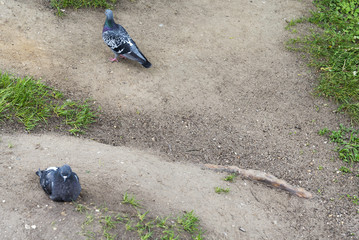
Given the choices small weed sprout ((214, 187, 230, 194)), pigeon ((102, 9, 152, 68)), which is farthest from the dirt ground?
pigeon ((102, 9, 152, 68))

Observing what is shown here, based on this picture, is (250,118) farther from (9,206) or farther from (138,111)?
(9,206)

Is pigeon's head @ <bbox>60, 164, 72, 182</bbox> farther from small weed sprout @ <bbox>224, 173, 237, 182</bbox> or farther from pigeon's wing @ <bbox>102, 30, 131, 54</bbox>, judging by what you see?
pigeon's wing @ <bbox>102, 30, 131, 54</bbox>

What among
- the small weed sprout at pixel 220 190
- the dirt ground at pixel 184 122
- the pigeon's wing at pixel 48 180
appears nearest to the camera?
the pigeon's wing at pixel 48 180

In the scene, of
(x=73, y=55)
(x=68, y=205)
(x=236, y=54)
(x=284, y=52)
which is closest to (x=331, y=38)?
(x=284, y=52)

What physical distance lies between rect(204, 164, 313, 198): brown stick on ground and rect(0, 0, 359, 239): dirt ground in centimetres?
10

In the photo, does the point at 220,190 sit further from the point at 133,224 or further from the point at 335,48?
the point at 335,48

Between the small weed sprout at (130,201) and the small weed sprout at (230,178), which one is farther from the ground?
the small weed sprout at (130,201)

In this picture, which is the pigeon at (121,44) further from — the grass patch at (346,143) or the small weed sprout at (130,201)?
the grass patch at (346,143)

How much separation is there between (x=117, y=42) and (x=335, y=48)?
4072 millimetres

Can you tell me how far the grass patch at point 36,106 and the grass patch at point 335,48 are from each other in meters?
3.87

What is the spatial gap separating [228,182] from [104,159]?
1542 millimetres

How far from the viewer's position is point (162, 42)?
690 centimetres

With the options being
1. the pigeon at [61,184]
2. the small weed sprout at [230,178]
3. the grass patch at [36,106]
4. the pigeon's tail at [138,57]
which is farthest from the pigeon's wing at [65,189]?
the pigeon's tail at [138,57]

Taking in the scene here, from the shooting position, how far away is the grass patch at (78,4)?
6.95 m
